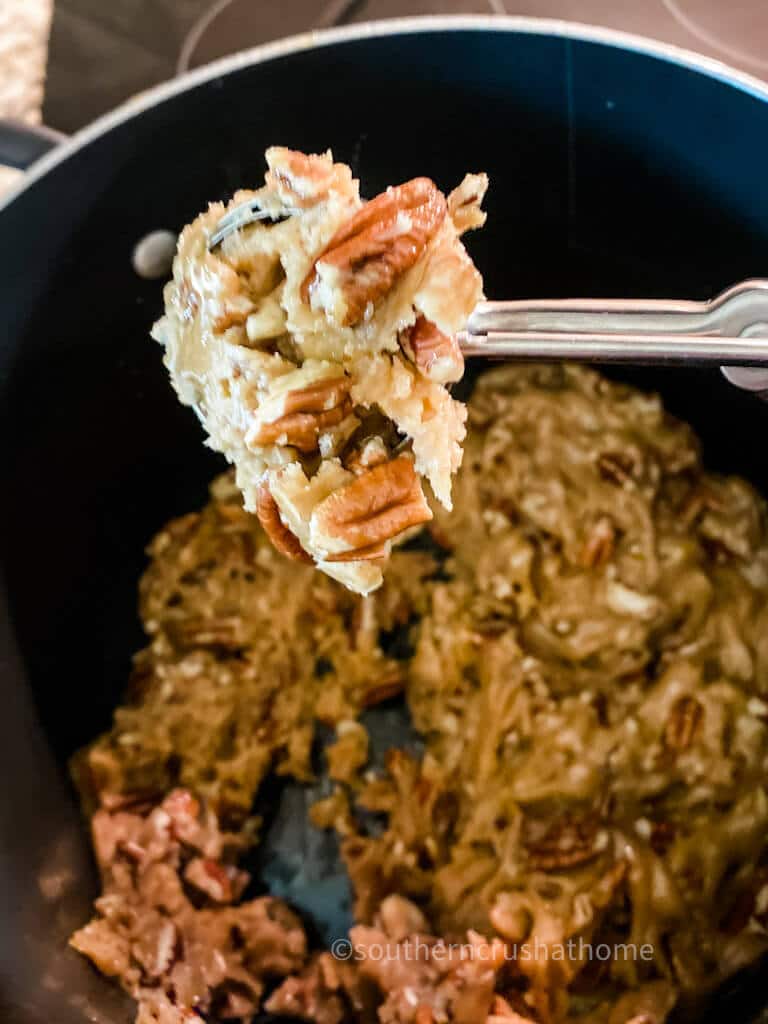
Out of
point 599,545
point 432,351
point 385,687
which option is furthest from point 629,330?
point 385,687

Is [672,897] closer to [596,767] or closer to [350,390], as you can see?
[596,767]

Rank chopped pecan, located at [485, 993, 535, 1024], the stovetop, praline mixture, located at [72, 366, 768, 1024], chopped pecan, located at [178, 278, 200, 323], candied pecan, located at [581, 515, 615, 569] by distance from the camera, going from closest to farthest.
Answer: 1. chopped pecan, located at [178, 278, 200, 323]
2. chopped pecan, located at [485, 993, 535, 1024]
3. praline mixture, located at [72, 366, 768, 1024]
4. candied pecan, located at [581, 515, 615, 569]
5. the stovetop

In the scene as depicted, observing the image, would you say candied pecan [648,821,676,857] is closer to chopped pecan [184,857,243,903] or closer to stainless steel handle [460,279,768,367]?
chopped pecan [184,857,243,903]

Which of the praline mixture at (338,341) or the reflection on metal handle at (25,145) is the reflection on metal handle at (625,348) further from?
the reflection on metal handle at (25,145)

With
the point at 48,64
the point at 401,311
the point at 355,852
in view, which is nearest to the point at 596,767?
the point at 355,852

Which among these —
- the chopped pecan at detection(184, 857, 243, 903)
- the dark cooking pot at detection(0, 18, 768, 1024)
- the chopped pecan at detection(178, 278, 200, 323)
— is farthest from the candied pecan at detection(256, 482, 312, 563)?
the chopped pecan at detection(184, 857, 243, 903)

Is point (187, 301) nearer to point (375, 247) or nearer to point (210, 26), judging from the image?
point (375, 247)

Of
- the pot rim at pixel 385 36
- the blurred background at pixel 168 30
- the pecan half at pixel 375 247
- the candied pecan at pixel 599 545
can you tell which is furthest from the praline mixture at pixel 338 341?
the blurred background at pixel 168 30

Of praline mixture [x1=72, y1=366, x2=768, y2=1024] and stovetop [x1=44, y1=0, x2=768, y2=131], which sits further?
stovetop [x1=44, y1=0, x2=768, y2=131]
